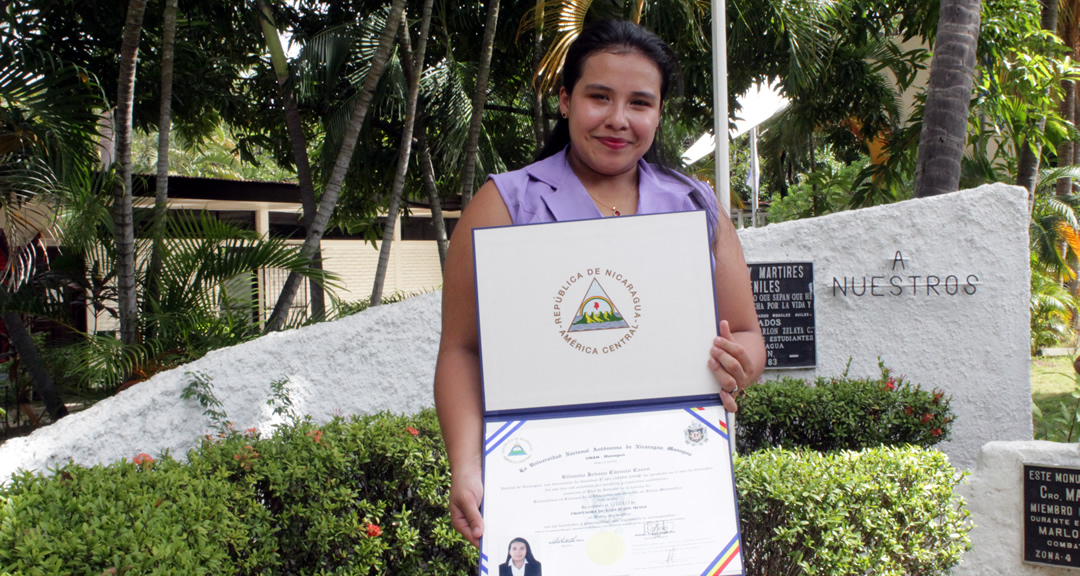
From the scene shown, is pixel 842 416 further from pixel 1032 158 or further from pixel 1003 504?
pixel 1032 158

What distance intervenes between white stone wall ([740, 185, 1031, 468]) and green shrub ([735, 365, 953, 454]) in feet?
3.19

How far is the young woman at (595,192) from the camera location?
4.80 feet

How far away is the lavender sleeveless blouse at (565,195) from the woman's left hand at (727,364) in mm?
274

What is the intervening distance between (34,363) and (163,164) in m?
1.79

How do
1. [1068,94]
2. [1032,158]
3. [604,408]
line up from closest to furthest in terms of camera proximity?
[604,408]
[1032,158]
[1068,94]

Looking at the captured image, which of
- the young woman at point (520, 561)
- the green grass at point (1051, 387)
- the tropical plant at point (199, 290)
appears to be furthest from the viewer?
the green grass at point (1051, 387)

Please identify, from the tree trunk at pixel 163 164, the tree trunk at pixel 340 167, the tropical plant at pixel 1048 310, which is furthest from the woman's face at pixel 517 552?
the tropical plant at pixel 1048 310

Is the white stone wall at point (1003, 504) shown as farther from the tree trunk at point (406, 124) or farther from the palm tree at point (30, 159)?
the palm tree at point (30, 159)

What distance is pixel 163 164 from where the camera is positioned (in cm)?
592

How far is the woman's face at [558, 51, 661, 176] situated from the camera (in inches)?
58.8

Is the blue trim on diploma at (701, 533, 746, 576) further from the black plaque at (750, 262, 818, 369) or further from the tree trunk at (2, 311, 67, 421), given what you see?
the tree trunk at (2, 311, 67, 421)

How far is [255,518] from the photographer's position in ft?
9.10

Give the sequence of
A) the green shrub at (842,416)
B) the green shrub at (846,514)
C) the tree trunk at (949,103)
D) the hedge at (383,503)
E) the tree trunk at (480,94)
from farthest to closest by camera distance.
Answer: the tree trunk at (480,94) → the tree trunk at (949,103) → the green shrub at (842,416) → the green shrub at (846,514) → the hedge at (383,503)

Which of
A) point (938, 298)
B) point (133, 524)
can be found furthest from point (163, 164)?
point (938, 298)
